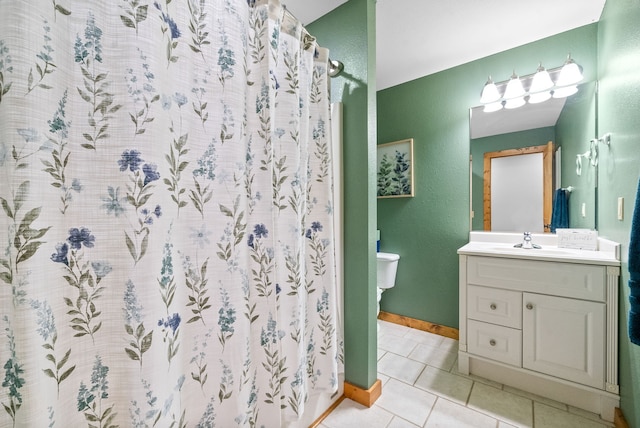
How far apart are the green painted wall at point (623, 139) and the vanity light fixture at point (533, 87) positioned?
17 centimetres

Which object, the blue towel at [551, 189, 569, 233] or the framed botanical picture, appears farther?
the framed botanical picture

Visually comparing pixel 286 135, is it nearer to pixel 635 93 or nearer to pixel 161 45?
pixel 161 45

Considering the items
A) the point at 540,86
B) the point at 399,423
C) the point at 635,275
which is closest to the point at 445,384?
the point at 399,423

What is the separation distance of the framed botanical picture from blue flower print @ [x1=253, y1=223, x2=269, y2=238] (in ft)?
5.98

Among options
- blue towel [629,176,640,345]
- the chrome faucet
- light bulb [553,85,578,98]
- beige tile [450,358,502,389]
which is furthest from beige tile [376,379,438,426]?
light bulb [553,85,578,98]

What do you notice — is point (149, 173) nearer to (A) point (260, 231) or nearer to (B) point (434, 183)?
(A) point (260, 231)

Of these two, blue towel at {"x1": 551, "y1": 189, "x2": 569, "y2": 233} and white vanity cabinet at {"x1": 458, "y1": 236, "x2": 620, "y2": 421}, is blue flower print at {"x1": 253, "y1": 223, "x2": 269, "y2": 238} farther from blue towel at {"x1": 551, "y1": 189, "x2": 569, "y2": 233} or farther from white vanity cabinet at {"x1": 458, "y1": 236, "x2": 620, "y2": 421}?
blue towel at {"x1": 551, "y1": 189, "x2": 569, "y2": 233}

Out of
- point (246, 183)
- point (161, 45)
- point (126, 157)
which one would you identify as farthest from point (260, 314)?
point (161, 45)

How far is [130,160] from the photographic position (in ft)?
2.04

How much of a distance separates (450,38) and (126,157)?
7.28 feet

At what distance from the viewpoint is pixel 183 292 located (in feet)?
2.46

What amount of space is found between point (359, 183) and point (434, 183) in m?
1.21

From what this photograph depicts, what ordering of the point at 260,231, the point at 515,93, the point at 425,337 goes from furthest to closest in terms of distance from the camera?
1. the point at 425,337
2. the point at 515,93
3. the point at 260,231

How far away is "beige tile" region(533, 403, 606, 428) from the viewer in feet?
4.26
